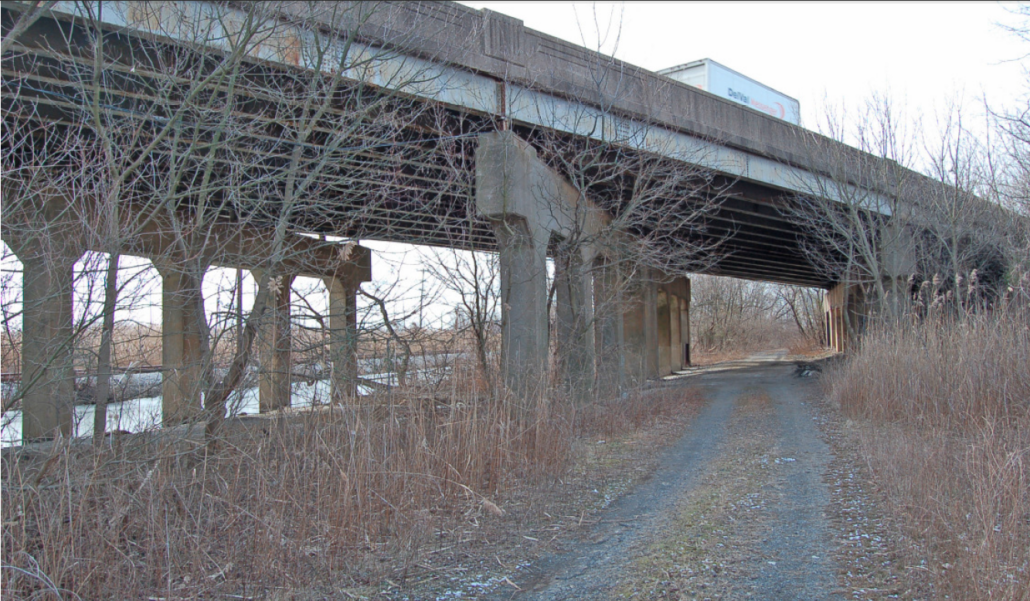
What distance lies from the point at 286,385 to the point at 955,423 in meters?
6.04

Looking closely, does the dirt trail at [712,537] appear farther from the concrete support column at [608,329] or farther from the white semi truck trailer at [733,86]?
the white semi truck trailer at [733,86]

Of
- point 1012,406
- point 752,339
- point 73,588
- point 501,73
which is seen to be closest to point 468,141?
point 501,73

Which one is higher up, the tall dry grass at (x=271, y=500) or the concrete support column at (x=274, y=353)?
the concrete support column at (x=274, y=353)

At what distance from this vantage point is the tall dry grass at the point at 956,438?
3338 mm

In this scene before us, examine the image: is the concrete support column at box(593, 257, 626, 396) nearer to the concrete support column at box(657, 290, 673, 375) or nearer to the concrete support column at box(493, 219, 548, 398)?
the concrete support column at box(493, 219, 548, 398)

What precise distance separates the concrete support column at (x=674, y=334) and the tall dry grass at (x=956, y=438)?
15.3 meters

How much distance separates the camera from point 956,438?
599 cm

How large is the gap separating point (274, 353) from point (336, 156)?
6.72 feet

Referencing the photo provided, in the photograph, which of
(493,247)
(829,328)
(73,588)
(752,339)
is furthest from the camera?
(752,339)

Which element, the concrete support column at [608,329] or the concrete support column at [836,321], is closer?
the concrete support column at [608,329]

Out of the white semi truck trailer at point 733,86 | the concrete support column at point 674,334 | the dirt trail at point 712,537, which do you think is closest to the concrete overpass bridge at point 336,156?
the white semi truck trailer at point 733,86

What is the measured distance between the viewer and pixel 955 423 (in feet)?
21.5

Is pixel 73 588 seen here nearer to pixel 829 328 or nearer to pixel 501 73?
pixel 501 73

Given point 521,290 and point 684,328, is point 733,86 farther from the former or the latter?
point 684,328
